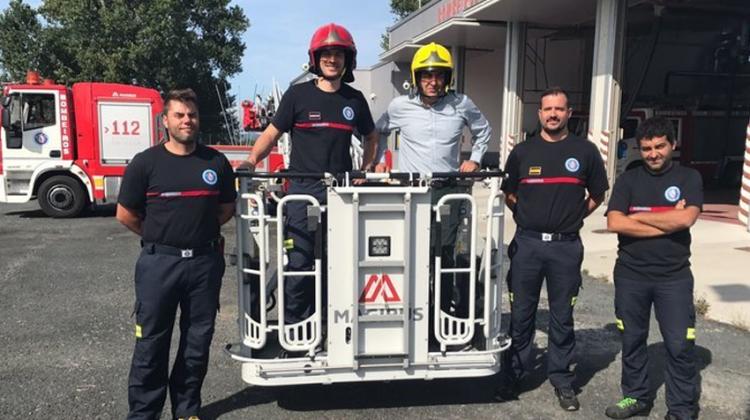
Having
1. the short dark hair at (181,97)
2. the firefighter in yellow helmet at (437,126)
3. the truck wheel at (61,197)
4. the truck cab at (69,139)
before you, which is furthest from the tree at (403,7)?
the short dark hair at (181,97)

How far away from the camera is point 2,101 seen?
11.5 meters

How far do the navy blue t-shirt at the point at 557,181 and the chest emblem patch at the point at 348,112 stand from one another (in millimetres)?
1109

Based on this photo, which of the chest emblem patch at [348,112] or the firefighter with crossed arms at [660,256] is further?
the chest emblem patch at [348,112]

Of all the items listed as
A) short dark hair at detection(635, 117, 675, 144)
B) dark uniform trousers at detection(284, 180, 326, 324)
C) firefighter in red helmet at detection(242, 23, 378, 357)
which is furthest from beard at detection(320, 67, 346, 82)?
short dark hair at detection(635, 117, 675, 144)

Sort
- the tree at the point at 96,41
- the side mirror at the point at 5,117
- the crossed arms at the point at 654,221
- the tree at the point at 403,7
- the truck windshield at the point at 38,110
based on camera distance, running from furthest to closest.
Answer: the tree at the point at 403,7
the tree at the point at 96,41
the truck windshield at the point at 38,110
the side mirror at the point at 5,117
the crossed arms at the point at 654,221

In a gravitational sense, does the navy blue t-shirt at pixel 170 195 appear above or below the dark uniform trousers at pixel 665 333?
above

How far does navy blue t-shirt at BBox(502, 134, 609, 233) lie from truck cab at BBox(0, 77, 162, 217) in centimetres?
1030

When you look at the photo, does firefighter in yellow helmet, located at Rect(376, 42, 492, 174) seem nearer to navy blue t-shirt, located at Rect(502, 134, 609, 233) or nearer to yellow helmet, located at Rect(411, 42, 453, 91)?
yellow helmet, located at Rect(411, 42, 453, 91)

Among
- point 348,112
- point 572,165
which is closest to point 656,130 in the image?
point 572,165

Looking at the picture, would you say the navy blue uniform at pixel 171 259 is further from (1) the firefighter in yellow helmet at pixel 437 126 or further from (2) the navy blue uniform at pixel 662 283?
(2) the navy blue uniform at pixel 662 283

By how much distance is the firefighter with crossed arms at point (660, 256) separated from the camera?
343 cm

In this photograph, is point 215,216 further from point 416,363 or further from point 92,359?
point 92,359

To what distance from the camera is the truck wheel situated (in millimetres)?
11922

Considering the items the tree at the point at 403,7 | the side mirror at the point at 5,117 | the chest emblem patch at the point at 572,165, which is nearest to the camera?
the chest emblem patch at the point at 572,165
